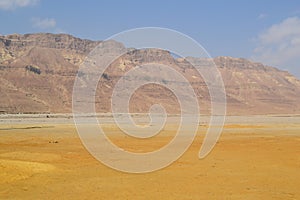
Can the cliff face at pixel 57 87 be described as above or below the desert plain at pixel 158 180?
above

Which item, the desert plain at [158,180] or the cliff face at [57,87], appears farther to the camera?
the cliff face at [57,87]

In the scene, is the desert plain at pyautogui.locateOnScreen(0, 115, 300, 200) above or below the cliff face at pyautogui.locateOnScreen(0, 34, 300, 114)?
below

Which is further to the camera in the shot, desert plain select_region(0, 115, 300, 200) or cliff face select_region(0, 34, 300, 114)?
cliff face select_region(0, 34, 300, 114)

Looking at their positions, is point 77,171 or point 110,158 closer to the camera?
point 77,171

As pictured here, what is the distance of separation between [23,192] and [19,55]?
6480 inches

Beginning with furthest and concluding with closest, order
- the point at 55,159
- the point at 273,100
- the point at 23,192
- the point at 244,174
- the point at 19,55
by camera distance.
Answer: the point at 273,100 < the point at 19,55 < the point at 55,159 < the point at 244,174 < the point at 23,192

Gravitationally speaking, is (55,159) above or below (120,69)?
below

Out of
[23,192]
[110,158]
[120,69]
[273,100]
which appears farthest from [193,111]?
[23,192]

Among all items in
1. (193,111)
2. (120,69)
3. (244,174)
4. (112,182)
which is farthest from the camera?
(120,69)

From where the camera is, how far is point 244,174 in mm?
16812

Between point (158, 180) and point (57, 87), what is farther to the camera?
point (57, 87)

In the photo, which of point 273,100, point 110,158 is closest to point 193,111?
point 273,100

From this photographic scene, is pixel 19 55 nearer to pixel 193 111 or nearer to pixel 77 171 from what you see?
pixel 193 111

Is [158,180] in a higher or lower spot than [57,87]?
lower
